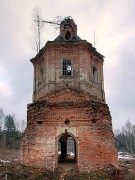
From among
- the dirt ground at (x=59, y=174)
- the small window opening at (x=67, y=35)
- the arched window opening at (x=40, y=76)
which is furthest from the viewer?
the small window opening at (x=67, y=35)

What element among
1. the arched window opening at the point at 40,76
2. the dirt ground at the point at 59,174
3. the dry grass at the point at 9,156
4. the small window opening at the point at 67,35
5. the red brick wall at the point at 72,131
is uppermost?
the small window opening at the point at 67,35

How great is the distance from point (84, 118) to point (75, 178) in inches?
104

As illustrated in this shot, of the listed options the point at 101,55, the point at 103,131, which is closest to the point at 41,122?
the point at 103,131

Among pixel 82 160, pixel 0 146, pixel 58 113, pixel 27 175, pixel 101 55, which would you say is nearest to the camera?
pixel 27 175

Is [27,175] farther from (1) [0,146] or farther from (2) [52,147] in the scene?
(1) [0,146]

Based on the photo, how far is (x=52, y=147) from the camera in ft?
38.3

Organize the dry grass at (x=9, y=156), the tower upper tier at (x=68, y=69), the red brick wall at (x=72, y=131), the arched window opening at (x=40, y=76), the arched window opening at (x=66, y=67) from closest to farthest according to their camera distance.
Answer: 1. the red brick wall at (x=72, y=131)
2. the tower upper tier at (x=68, y=69)
3. the arched window opening at (x=66, y=67)
4. the arched window opening at (x=40, y=76)
5. the dry grass at (x=9, y=156)

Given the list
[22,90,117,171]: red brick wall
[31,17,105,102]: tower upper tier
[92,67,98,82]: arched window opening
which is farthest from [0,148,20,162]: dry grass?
[92,67,98,82]: arched window opening

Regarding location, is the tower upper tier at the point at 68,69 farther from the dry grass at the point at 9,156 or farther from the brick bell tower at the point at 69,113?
the dry grass at the point at 9,156

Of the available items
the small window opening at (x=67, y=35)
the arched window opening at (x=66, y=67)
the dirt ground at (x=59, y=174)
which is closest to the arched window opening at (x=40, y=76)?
the arched window opening at (x=66, y=67)

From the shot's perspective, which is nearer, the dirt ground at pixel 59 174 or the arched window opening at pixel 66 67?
the dirt ground at pixel 59 174

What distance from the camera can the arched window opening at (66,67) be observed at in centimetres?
1322

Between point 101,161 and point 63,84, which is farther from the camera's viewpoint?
point 63,84

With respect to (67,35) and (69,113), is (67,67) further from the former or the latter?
(69,113)
